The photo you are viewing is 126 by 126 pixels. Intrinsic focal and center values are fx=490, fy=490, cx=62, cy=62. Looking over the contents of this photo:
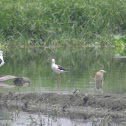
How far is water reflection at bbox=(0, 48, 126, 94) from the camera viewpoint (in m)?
11.7

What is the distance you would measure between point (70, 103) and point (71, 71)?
18.6 ft

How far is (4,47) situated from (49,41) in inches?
107

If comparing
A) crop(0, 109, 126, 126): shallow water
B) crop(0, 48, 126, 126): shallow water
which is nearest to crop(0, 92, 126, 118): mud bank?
crop(0, 109, 126, 126): shallow water

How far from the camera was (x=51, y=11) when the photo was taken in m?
27.9

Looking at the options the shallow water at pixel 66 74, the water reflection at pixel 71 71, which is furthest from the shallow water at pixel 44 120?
the water reflection at pixel 71 71

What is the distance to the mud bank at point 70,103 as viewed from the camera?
9086 mm

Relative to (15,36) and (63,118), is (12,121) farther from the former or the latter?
(15,36)

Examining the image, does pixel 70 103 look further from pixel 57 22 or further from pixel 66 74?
pixel 57 22

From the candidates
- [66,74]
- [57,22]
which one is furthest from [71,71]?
[57,22]

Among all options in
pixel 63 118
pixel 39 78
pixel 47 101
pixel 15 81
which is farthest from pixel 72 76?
pixel 63 118

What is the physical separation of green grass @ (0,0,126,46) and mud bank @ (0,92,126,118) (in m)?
16.1

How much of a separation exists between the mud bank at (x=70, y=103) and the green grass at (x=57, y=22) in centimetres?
1608

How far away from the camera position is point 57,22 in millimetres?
27531

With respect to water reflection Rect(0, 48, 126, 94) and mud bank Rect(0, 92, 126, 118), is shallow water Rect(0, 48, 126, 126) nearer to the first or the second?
water reflection Rect(0, 48, 126, 94)
